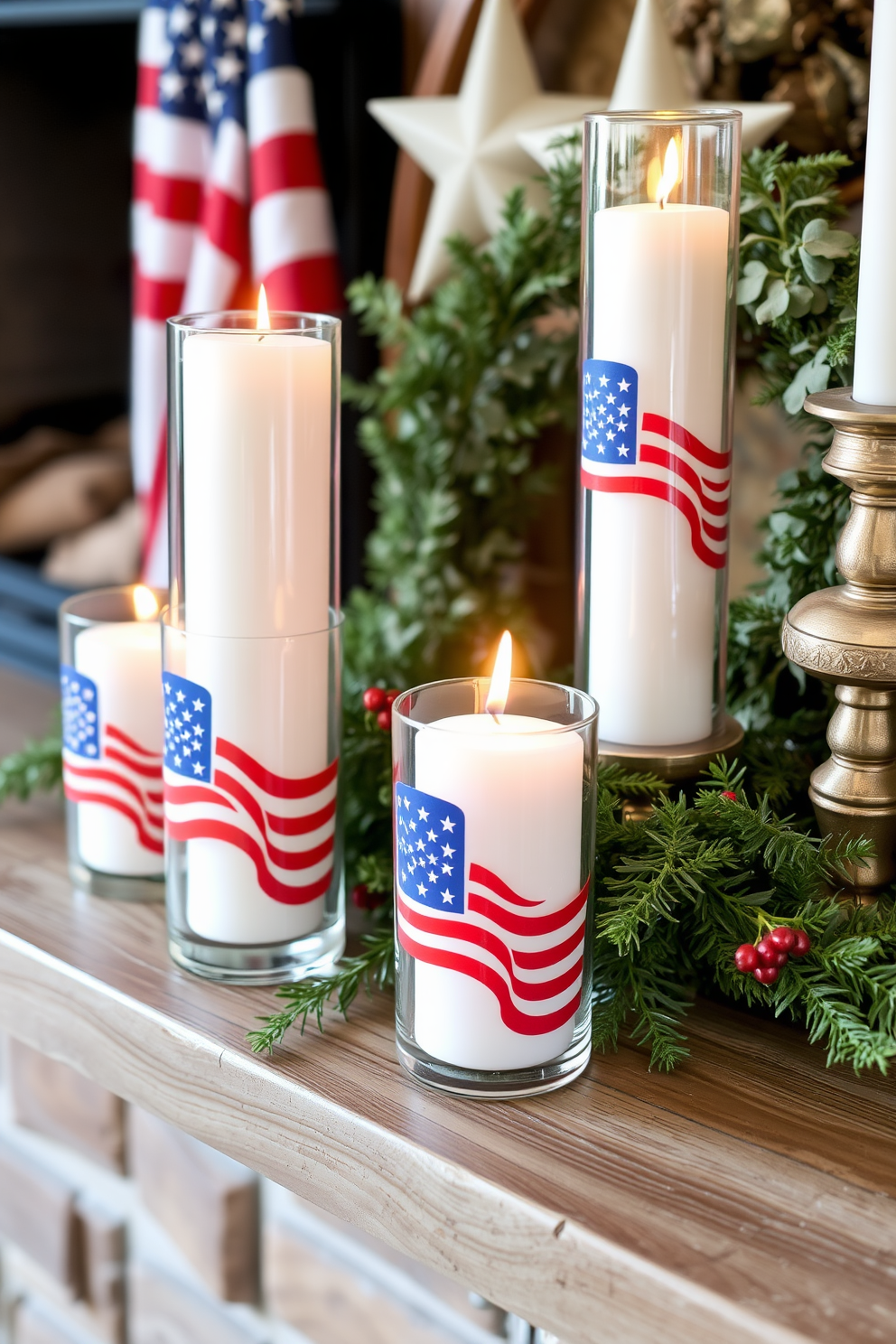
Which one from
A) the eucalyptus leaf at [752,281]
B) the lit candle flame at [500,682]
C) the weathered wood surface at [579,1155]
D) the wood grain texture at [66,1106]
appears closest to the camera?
the weathered wood surface at [579,1155]

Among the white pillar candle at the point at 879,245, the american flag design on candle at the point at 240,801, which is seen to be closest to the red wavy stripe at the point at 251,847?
the american flag design on candle at the point at 240,801

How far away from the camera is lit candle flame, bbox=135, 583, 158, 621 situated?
81cm

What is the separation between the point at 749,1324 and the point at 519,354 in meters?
0.62

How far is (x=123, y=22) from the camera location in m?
1.19

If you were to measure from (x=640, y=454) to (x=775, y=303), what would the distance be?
0.12 meters

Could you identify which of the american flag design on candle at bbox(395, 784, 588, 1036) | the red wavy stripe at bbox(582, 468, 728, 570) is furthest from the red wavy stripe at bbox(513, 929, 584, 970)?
the red wavy stripe at bbox(582, 468, 728, 570)

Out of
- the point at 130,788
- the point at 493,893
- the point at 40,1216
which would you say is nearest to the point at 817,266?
the point at 493,893

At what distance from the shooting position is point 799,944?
581 mm

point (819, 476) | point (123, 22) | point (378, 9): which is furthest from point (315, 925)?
point (123, 22)

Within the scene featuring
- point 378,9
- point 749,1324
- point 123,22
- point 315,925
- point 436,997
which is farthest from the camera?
point 123,22

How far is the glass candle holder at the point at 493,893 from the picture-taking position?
55 centimetres

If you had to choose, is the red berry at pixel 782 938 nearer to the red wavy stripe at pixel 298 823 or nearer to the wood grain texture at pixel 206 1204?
the red wavy stripe at pixel 298 823

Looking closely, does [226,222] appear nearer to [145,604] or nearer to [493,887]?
[145,604]

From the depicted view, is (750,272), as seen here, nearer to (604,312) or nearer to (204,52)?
(604,312)
